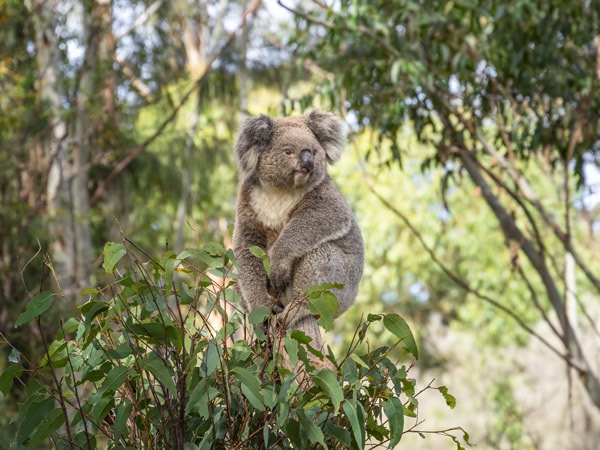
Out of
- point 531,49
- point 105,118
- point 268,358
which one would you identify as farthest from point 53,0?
point 268,358

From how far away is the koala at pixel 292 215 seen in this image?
3.73 m

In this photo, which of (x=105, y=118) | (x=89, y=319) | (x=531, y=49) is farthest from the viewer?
(x=105, y=118)

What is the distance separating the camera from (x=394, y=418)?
2561 millimetres

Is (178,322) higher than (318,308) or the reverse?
the reverse

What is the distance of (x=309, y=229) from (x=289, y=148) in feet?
1.25

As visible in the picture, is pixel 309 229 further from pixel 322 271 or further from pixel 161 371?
pixel 161 371

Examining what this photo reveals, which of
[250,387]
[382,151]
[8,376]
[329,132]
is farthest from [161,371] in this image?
[382,151]

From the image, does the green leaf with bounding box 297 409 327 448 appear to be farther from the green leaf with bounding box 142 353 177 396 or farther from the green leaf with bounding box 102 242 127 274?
the green leaf with bounding box 102 242 127 274

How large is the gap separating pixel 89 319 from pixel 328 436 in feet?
2.82

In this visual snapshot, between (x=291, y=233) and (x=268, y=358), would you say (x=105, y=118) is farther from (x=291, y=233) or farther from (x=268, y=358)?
(x=268, y=358)

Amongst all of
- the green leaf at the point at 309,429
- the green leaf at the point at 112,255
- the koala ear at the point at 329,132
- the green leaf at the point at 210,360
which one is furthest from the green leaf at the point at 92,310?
the koala ear at the point at 329,132

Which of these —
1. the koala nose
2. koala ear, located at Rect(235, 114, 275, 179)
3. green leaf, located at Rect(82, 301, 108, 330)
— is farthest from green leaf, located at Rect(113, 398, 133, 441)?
koala ear, located at Rect(235, 114, 275, 179)

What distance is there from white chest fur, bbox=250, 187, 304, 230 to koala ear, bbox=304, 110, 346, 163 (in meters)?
0.27

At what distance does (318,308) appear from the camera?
267 centimetres
